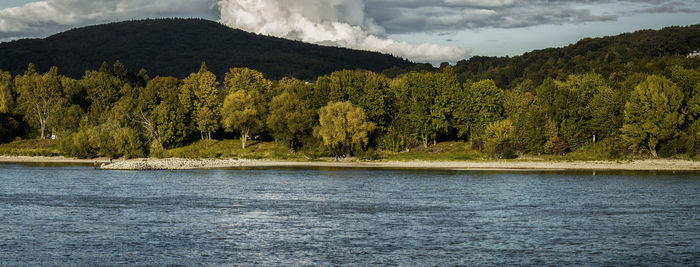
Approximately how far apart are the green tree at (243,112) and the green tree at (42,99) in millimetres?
37504

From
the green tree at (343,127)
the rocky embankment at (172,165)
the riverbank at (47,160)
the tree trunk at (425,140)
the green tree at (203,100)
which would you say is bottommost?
the rocky embankment at (172,165)

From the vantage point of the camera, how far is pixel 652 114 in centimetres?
9750

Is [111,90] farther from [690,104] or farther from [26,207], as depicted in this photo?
[690,104]

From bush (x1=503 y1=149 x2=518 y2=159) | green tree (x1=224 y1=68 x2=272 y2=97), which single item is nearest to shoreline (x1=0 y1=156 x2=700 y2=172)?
bush (x1=503 y1=149 x2=518 y2=159)

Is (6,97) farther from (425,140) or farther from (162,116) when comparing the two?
(425,140)

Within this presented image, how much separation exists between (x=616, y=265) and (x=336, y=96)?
91995 mm

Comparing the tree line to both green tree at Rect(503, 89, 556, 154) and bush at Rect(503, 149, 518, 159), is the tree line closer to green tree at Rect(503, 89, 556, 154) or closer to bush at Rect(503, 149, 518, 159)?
bush at Rect(503, 149, 518, 159)

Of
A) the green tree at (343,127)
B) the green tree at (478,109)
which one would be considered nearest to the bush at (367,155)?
the green tree at (343,127)

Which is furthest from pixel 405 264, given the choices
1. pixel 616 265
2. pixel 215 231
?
pixel 215 231

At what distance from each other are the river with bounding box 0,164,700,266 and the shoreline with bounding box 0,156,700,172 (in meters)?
16.0

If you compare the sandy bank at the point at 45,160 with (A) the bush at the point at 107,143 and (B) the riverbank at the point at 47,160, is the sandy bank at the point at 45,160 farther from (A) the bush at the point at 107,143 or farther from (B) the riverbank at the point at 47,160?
(A) the bush at the point at 107,143

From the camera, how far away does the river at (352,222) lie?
Result: 34.6 meters

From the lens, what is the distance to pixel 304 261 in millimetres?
33375

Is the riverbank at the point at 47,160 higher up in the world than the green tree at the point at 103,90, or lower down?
lower down
